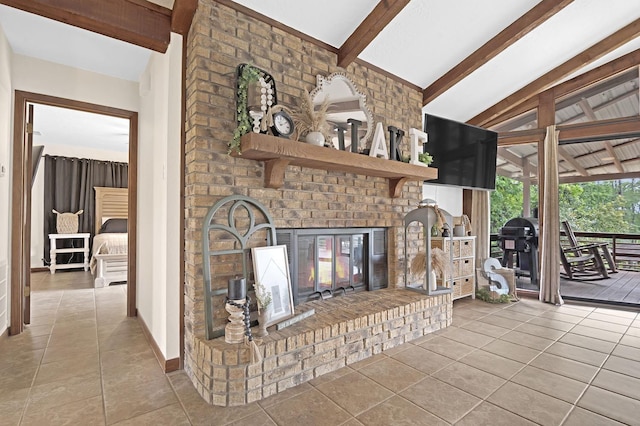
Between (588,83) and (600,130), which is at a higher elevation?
(588,83)

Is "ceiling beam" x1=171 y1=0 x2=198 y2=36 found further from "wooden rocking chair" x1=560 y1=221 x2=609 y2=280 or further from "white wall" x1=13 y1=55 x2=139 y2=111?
"wooden rocking chair" x1=560 y1=221 x2=609 y2=280

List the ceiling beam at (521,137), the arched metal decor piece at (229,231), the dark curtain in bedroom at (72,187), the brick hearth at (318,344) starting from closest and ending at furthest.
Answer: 1. the brick hearth at (318,344)
2. the arched metal decor piece at (229,231)
3. the ceiling beam at (521,137)
4. the dark curtain in bedroom at (72,187)

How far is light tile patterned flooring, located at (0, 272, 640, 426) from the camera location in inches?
66.4

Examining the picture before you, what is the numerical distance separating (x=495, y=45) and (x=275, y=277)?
304 centimetres

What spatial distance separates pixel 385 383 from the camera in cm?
203

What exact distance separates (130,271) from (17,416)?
1859 millimetres

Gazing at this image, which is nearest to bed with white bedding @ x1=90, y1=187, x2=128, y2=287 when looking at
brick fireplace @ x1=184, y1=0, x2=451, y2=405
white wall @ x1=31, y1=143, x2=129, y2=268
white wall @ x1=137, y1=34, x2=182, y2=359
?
white wall @ x1=31, y1=143, x2=129, y2=268

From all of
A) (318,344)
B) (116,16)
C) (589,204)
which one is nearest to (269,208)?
(318,344)

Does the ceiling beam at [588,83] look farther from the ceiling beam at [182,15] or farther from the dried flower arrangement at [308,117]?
the ceiling beam at [182,15]

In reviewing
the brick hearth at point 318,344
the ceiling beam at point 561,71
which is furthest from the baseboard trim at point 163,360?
the ceiling beam at point 561,71

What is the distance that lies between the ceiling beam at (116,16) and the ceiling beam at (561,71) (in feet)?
13.2

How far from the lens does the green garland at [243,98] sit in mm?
2123

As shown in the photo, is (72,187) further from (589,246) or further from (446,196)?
(589,246)

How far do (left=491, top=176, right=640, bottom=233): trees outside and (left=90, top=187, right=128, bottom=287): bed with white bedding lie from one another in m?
5.91
